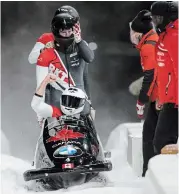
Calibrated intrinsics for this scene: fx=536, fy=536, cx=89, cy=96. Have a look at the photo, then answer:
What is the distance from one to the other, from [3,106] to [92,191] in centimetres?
167

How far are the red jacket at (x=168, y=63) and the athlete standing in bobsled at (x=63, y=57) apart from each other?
610mm

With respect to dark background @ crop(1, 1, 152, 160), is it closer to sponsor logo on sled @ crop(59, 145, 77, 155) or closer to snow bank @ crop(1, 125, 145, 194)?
snow bank @ crop(1, 125, 145, 194)

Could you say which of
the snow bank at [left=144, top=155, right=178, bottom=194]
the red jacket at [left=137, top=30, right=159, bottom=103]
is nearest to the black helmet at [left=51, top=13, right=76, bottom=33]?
the red jacket at [left=137, top=30, right=159, bottom=103]

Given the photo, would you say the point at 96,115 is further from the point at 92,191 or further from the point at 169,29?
the point at 92,191

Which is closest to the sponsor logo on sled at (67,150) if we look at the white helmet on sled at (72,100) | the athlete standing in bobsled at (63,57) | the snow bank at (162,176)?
the white helmet on sled at (72,100)

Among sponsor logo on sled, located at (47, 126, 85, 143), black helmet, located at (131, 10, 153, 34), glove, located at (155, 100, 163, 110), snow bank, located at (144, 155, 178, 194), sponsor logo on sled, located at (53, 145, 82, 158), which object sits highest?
black helmet, located at (131, 10, 153, 34)

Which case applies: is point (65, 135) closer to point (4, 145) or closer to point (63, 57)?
point (63, 57)

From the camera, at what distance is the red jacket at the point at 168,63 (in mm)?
3582

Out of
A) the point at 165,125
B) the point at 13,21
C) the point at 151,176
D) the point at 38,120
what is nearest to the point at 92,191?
the point at 151,176

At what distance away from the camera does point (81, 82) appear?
4.09 meters

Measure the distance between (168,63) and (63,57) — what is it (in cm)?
83

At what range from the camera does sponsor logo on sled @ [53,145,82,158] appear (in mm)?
3576

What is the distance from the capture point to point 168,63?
3.63m

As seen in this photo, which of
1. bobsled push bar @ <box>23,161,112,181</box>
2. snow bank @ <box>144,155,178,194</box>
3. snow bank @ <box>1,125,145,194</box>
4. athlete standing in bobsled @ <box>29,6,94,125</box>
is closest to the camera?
snow bank @ <box>144,155,178,194</box>
